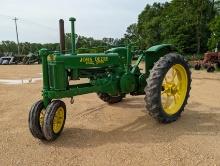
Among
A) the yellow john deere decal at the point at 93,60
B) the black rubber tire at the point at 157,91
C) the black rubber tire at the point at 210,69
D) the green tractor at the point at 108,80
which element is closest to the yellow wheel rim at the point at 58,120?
the green tractor at the point at 108,80

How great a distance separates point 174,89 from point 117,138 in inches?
73.3

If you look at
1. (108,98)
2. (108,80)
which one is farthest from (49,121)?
(108,98)

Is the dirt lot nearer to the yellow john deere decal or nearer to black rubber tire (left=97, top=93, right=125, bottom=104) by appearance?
black rubber tire (left=97, top=93, right=125, bottom=104)

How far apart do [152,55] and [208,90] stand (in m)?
3.68

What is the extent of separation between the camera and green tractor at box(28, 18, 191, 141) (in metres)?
5.54

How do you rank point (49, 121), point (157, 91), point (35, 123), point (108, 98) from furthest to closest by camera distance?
1. point (108, 98)
2. point (157, 91)
3. point (35, 123)
4. point (49, 121)

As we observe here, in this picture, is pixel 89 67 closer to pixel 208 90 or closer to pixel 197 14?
pixel 208 90

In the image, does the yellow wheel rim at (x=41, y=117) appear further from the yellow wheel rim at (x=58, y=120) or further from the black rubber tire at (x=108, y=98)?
the black rubber tire at (x=108, y=98)

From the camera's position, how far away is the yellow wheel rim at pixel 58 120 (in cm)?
549

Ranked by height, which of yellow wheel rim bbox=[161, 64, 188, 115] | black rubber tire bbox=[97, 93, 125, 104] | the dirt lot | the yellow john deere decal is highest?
the yellow john deere decal

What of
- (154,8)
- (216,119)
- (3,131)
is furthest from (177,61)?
(154,8)

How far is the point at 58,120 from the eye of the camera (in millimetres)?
5590

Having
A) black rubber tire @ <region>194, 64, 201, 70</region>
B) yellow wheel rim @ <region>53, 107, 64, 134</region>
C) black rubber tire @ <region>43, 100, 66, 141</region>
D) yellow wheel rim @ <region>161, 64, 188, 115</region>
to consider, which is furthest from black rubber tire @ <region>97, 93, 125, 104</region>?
black rubber tire @ <region>194, 64, 201, 70</region>

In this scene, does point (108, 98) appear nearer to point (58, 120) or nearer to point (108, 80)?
point (108, 80)
